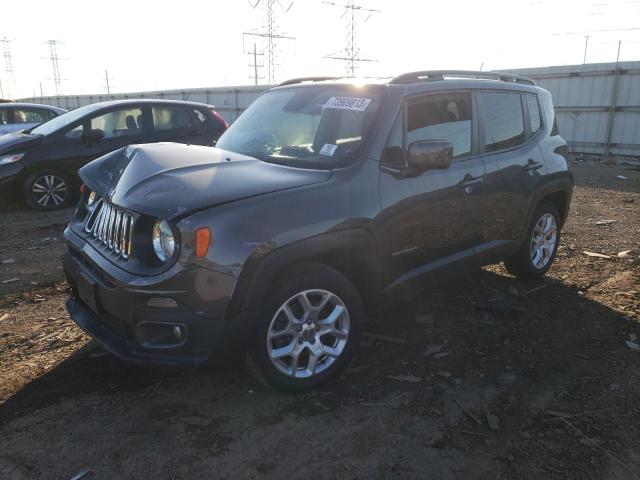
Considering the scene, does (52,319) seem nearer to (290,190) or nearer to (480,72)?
(290,190)

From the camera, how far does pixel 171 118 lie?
850cm

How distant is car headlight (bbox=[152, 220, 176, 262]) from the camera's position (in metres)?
2.60

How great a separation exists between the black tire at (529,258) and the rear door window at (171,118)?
5.91 m

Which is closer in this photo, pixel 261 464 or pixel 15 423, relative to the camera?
pixel 261 464

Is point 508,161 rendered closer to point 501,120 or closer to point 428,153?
point 501,120

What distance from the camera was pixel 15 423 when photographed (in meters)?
2.76

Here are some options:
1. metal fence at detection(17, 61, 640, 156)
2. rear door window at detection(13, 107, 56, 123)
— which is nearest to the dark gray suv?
rear door window at detection(13, 107, 56, 123)

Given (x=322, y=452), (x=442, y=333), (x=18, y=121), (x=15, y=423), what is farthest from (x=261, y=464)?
(x=18, y=121)

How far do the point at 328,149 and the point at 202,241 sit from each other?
3.89 feet

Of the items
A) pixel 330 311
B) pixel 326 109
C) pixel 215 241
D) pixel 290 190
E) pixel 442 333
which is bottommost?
pixel 442 333

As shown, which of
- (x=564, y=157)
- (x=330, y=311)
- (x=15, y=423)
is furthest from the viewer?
(x=564, y=157)

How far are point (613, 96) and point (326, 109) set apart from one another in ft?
47.6

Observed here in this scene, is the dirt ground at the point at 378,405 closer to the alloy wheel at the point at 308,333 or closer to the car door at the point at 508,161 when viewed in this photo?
the alloy wheel at the point at 308,333

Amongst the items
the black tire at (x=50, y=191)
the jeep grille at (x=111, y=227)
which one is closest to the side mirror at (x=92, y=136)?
the black tire at (x=50, y=191)
